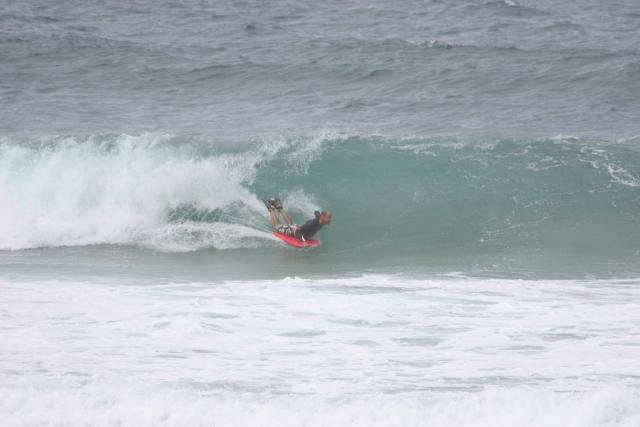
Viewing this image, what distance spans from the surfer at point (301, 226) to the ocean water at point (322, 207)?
332 millimetres

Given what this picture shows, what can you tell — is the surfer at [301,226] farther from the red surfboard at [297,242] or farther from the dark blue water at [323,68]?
the dark blue water at [323,68]

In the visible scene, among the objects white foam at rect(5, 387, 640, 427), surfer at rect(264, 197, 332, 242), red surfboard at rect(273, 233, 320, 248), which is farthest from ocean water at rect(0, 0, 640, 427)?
surfer at rect(264, 197, 332, 242)

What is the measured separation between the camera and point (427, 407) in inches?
297

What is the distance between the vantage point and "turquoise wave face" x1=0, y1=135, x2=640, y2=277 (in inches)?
541

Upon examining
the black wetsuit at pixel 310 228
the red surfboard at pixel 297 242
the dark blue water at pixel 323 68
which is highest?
the dark blue water at pixel 323 68

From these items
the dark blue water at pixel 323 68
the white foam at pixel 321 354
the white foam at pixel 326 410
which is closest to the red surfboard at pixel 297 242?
the white foam at pixel 321 354

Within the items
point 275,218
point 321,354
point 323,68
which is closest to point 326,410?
point 321,354

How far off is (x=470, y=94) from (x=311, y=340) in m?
11.5

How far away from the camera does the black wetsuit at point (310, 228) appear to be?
1357 centimetres

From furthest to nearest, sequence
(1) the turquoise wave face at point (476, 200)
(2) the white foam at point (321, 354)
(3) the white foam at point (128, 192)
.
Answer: (3) the white foam at point (128, 192)
(1) the turquoise wave face at point (476, 200)
(2) the white foam at point (321, 354)

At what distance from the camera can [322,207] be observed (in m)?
15.8

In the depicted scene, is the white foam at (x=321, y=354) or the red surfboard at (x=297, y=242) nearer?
the white foam at (x=321, y=354)

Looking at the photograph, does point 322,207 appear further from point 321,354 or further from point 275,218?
point 321,354

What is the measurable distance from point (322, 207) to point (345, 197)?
1.63 ft
